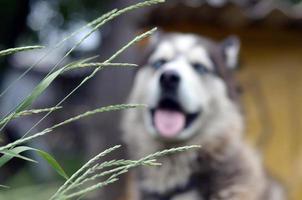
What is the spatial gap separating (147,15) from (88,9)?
31.5ft

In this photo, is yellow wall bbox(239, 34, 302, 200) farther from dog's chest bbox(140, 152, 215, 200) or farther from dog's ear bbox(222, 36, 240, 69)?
dog's chest bbox(140, 152, 215, 200)

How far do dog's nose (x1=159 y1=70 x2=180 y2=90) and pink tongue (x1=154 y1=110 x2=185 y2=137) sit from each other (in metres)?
0.19

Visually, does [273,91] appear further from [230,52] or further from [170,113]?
[170,113]

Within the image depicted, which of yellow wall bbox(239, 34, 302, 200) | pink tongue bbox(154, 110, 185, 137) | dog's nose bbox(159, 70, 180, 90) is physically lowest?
yellow wall bbox(239, 34, 302, 200)

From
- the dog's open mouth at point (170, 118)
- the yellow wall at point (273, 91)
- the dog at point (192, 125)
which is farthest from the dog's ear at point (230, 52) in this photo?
the yellow wall at point (273, 91)

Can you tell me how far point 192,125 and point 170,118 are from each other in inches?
5.1

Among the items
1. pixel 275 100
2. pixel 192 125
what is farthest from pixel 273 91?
pixel 192 125

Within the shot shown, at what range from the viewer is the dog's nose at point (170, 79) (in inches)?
195

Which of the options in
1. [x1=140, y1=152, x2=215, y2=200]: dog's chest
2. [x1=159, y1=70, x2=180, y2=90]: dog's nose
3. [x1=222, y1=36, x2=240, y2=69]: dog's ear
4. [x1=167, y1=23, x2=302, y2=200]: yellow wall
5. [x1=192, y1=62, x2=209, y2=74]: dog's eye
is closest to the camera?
[x1=140, y1=152, x2=215, y2=200]: dog's chest

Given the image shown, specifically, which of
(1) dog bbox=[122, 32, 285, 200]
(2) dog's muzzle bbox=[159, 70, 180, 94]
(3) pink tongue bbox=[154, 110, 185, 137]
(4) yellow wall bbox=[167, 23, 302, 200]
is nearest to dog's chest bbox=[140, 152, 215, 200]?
(1) dog bbox=[122, 32, 285, 200]

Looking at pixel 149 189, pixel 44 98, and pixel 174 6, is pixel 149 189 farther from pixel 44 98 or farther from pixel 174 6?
pixel 44 98

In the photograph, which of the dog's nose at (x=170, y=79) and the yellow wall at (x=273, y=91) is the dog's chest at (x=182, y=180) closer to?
the dog's nose at (x=170, y=79)

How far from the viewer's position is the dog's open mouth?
16.8ft

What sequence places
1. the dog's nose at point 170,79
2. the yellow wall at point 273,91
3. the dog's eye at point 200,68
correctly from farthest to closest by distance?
the yellow wall at point 273,91 < the dog's eye at point 200,68 < the dog's nose at point 170,79
